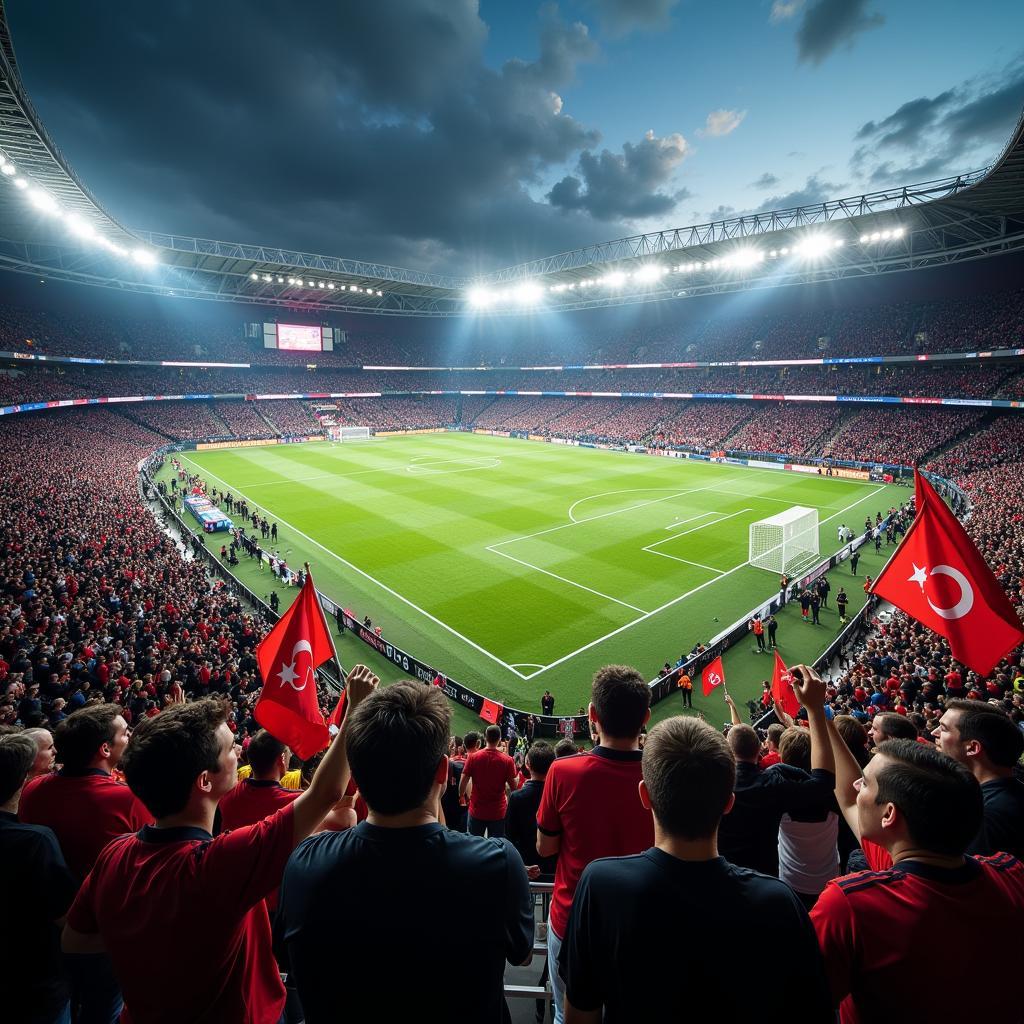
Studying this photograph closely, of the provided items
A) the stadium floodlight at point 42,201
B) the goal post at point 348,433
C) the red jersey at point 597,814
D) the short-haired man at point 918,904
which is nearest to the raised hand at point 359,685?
the red jersey at point 597,814

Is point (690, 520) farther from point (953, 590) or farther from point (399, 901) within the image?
point (399, 901)

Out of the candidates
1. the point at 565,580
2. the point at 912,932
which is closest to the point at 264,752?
the point at 912,932

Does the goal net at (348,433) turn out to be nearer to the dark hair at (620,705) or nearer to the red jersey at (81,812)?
the red jersey at (81,812)

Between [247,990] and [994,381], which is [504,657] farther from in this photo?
[994,381]

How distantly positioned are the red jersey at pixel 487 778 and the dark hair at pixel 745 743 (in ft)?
9.35

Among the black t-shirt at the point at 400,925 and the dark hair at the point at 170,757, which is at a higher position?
the dark hair at the point at 170,757

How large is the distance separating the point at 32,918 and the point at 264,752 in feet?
4.87

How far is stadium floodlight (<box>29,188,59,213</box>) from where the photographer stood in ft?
108

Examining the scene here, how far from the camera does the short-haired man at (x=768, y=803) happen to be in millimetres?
3998

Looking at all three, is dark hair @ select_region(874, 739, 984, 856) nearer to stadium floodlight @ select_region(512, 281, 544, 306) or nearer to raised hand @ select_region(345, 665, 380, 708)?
raised hand @ select_region(345, 665, 380, 708)

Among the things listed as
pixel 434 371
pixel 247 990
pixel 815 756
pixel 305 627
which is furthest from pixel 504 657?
pixel 434 371

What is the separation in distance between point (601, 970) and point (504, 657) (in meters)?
16.7

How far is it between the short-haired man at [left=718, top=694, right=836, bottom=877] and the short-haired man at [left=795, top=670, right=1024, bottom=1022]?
4.82 ft

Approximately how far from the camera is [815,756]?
3.99 metres
